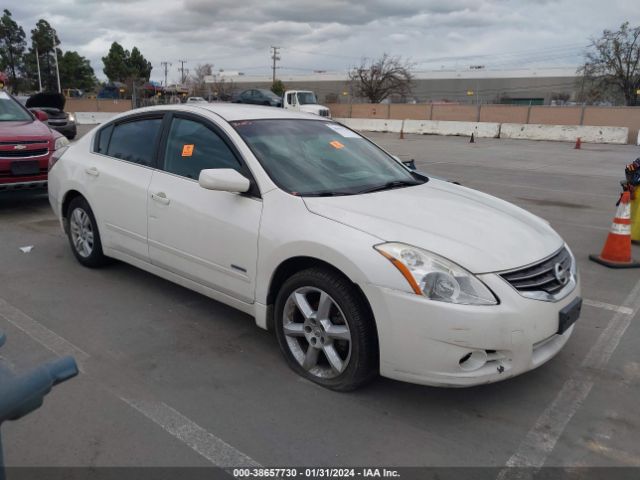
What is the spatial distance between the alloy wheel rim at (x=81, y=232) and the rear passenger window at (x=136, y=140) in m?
0.68

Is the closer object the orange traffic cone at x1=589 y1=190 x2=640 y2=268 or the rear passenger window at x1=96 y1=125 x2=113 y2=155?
the rear passenger window at x1=96 y1=125 x2=113 y2=155

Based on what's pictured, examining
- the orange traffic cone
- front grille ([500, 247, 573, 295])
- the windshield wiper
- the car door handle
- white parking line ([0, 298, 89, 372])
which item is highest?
the windshield wiper

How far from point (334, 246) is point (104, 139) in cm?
307

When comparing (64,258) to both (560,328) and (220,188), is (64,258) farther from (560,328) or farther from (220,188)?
(560,328)

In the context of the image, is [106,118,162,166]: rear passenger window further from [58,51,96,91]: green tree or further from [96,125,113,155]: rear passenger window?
[58,51,96,91]: green tree

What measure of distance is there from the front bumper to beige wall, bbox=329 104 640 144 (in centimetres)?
2826

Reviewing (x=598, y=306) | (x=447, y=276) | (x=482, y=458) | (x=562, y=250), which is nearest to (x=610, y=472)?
(x=482, y=458)

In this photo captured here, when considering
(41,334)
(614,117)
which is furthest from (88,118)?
(41,334)

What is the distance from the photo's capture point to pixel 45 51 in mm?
79750

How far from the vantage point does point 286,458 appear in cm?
260

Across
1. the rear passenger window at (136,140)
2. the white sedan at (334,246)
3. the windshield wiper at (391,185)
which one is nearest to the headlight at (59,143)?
the rear passenger window at (136,140)

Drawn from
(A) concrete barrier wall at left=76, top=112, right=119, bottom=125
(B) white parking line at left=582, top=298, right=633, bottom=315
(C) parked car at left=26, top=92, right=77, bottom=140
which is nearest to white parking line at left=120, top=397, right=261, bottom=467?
(B) white parking line at left=582, top=298, right=633, bottom=315

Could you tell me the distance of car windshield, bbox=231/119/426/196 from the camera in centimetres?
363

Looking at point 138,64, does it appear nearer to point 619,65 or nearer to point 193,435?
point 619,65
